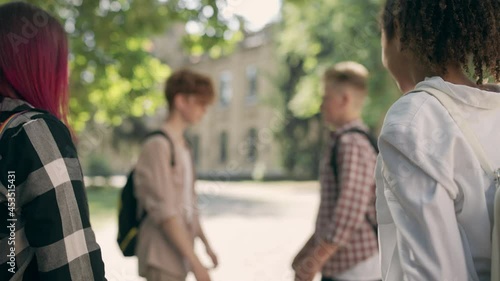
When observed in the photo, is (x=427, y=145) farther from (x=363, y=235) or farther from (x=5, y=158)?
(x=363, y=235)

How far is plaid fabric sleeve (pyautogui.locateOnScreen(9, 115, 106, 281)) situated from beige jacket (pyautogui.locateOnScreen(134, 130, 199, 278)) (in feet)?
5.46

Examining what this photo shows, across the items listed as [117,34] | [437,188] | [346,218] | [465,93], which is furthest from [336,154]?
[117,34]

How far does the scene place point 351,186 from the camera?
298 cm

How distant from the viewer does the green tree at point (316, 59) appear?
20.1 meters

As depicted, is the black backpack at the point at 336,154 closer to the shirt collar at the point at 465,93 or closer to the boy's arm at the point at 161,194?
the boy's arm at the point at 161,194

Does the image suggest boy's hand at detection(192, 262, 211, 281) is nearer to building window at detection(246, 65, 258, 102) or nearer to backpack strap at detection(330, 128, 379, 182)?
backpack strap at detection(330, 128, 379, 182)

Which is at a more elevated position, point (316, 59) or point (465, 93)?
point (465, 93)

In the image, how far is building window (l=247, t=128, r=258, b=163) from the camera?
3913 centimetres

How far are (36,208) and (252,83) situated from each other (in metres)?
39.6

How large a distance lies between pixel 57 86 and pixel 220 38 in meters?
5.43

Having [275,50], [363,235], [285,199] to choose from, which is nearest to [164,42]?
[275,50]

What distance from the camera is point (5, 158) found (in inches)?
Answer: 61.4

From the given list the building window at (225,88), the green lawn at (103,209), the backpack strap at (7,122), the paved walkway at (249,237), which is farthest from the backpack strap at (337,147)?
the building window at (225,88)

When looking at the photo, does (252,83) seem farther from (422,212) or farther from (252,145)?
(422,212)
